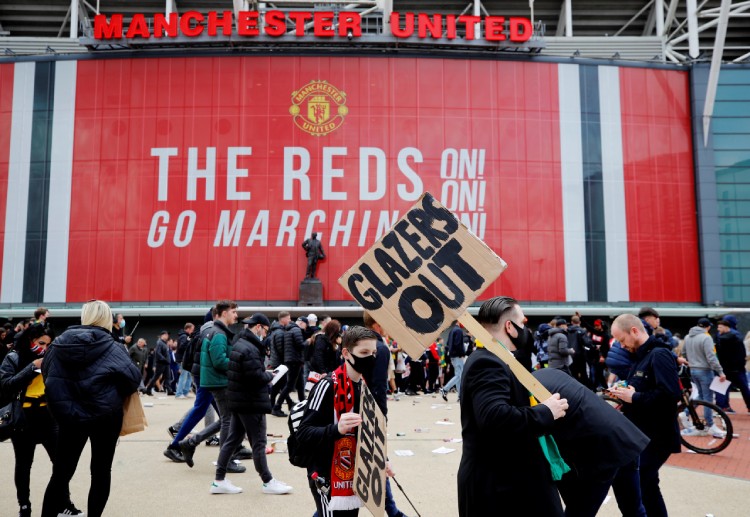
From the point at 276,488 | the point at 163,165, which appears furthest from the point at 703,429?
the point at 163,165

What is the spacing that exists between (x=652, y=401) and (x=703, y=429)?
576 centimetres

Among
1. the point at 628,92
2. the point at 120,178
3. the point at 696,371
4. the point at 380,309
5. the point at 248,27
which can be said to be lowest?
the point at 696,371

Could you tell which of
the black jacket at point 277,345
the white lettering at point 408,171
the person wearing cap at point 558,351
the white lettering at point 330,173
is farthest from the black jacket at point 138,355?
the white lettering at point 408,171

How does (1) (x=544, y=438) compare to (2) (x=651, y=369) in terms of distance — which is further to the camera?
(2) (x=651, y=369)

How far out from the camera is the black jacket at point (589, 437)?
348cm

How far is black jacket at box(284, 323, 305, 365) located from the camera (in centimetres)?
1201

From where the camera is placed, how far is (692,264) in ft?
86.9

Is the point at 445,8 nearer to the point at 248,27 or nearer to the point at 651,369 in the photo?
the point at 248,27

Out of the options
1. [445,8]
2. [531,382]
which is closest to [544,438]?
[531,382]

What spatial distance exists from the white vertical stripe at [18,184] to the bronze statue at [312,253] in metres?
11.4

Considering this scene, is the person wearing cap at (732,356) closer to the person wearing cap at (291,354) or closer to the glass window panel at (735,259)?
the person wearing cap at (291,354)

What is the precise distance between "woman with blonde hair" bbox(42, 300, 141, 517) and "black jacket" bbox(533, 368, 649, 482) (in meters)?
3.29

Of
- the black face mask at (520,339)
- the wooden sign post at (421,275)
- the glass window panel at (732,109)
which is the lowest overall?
the black face mask at (520,339)

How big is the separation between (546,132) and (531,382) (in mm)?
24673
